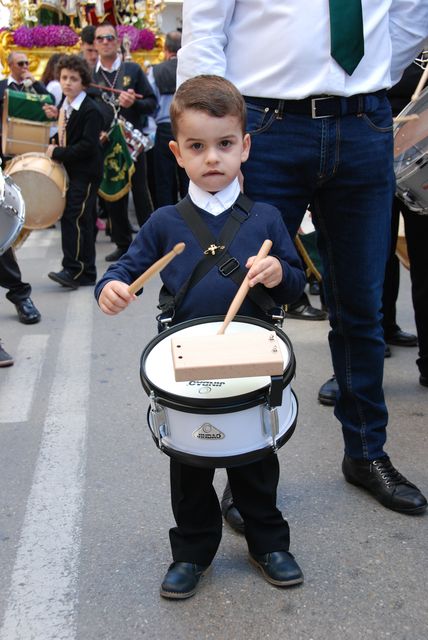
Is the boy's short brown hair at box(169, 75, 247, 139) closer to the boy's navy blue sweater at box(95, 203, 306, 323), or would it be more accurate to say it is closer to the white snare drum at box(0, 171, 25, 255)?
the boy's navy blue sweater at box(95, 203, 306, 323)

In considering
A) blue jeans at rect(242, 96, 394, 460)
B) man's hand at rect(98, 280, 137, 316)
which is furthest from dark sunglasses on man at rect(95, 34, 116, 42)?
man's hand at rect(98, 280, 137, 316)

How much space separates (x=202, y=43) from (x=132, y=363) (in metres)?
2.63

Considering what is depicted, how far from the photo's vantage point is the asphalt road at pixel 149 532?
244cm

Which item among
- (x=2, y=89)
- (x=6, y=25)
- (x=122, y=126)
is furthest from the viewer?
(x=6, y=25)

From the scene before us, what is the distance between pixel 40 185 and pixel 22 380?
2.40 meters

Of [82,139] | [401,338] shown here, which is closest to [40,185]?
[82,139]

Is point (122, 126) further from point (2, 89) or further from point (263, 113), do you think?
point (263, 113)

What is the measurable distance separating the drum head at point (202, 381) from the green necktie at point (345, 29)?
2.84 feet

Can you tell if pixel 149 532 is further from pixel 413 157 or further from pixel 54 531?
pixel 413 157

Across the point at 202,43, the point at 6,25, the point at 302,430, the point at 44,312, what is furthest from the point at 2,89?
the point at 202,43

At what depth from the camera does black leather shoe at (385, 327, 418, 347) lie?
5.01 metres

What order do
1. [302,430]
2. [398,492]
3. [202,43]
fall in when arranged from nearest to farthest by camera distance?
[202,43]
[398,492]
[302,430]

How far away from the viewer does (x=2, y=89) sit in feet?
29.3

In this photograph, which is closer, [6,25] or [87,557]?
[87,557]
